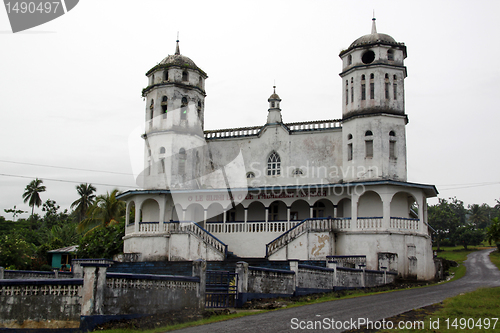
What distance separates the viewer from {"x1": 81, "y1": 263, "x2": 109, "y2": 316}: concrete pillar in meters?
11.5

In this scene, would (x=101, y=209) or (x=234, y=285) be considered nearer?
(x=234, y=285)

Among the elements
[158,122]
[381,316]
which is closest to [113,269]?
[158,122]

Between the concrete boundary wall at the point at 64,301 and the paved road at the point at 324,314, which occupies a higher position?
the concrete boundary wall at the point at 64,301

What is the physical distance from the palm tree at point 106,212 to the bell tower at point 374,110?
71.0 feet

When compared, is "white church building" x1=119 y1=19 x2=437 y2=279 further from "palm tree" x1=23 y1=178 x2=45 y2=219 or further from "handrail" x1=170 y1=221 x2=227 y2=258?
"palm tree" x1=23 y1=178 x2=45 y2=219

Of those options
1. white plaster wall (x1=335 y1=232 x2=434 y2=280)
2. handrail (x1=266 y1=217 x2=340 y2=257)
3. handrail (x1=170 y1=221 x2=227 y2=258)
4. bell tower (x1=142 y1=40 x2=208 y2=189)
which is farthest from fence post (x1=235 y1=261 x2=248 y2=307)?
bell tower (x1=142 y1=40 x2=208 y2=189)

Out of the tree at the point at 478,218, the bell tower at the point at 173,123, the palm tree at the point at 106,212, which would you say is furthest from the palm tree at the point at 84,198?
the tree at the point at 478,218

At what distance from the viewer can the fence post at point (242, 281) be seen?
1565 centimetres

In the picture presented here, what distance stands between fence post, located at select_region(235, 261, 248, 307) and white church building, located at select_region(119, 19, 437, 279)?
1148 cm

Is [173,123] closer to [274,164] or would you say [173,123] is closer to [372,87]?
[274,164]

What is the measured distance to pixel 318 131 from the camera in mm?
33062

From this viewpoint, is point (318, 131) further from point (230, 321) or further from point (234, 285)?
point (230, 321)

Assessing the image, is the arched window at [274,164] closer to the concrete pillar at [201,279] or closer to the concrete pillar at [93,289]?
the concrete pillar at [201,279]

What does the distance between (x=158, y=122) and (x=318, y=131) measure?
10666 millimetres
